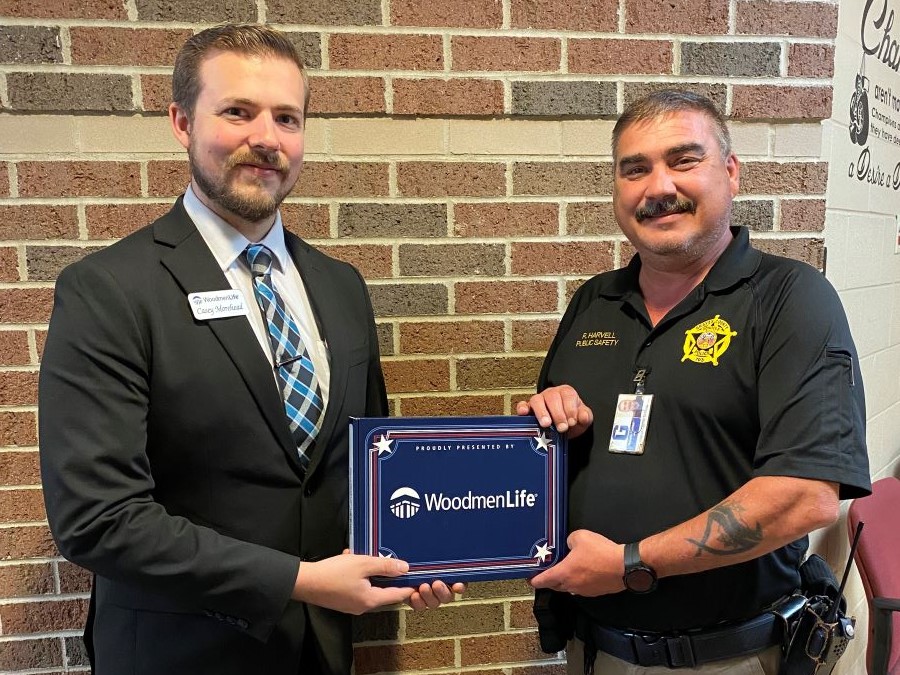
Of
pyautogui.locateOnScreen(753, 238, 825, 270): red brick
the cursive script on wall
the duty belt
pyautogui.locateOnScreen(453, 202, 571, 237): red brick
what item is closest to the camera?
the duty belt

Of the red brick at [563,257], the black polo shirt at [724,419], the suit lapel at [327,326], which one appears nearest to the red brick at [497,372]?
the red brick at [563,257]

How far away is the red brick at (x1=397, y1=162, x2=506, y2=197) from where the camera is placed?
5.43ft

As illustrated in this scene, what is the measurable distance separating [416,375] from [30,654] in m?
1.26

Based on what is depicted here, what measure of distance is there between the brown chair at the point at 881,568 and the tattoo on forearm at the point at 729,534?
104cm

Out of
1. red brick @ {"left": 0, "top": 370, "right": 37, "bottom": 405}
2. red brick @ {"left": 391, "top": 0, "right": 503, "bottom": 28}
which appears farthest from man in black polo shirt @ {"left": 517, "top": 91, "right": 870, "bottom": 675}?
red brick @ {"left": 0, "top": 370, "right": 37, "bottom": 405}

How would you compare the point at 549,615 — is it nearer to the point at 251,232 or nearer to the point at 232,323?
the point at 232,323

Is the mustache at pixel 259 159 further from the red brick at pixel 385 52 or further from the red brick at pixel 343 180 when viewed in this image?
the red brick at pixel 385 52

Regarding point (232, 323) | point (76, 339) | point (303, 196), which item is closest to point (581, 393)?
point (232, 323)

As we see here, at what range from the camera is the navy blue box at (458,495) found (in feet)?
3.74

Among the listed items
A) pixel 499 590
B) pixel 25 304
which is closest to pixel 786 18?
pixel 499 590

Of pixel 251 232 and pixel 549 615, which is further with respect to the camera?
pixel 549 615

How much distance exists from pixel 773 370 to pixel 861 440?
7.7 inches

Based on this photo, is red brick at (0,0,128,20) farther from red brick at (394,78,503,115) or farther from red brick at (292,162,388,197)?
red brick at (394,78,503,115)

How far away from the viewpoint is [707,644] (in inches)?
Answer: 49.3
